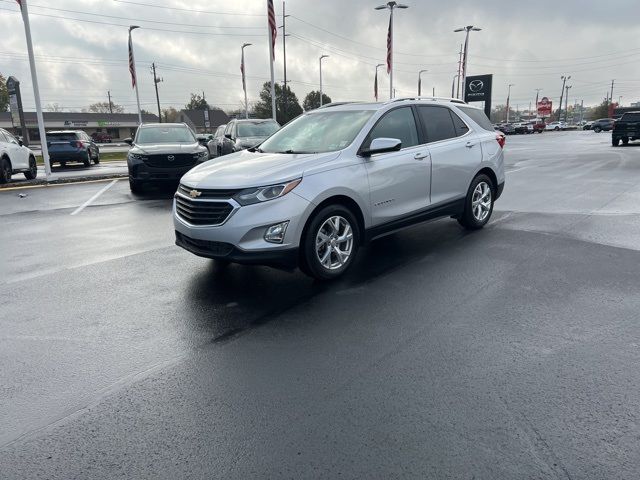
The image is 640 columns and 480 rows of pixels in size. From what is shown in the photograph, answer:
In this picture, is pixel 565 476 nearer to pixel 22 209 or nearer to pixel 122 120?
pixel 22 209

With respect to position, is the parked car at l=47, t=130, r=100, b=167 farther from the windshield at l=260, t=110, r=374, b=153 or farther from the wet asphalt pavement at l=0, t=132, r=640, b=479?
the windshield at l=260, t=110, r=374, b=153

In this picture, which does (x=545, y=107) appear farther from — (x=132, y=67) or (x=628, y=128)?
(x=132, y=67)

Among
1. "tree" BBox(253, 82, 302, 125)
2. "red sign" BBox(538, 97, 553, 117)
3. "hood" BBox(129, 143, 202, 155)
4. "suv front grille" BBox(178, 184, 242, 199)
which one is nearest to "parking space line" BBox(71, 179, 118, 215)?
"hood" BBox(129, 143, 202, 155)

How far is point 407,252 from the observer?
21.6 feet

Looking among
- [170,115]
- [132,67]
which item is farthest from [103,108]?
[132,67]

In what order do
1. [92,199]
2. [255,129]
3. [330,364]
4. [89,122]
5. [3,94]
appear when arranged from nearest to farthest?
[330,364]
[92,199]
[255,129]
[3,94]
[89,122]

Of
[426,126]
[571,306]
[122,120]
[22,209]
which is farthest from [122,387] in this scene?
[122,120]

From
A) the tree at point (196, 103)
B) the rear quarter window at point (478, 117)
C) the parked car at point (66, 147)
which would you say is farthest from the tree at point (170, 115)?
the rear quarter window at point (478, 117)

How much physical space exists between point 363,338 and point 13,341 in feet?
9.54

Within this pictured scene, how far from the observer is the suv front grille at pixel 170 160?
39.9ft

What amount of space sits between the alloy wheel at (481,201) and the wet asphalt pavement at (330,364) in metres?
0.76

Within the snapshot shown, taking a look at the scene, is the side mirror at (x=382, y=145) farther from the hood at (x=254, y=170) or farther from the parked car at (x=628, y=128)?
the parked car at (x=628, y=128)

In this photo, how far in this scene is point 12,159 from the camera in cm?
1498

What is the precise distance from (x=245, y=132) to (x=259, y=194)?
11.9 meters
